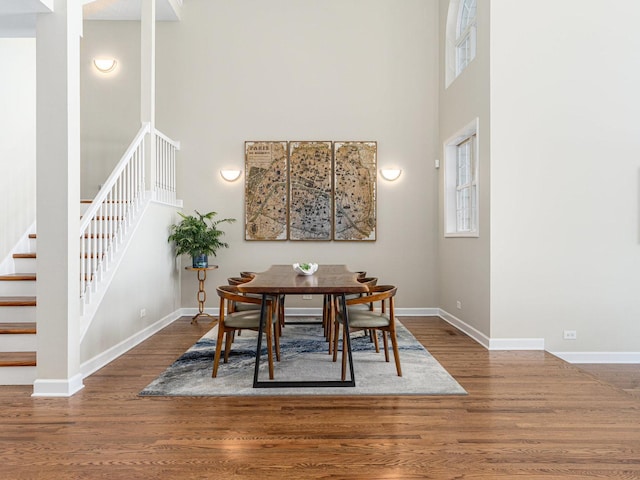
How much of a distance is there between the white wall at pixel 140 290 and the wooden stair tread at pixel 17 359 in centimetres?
36

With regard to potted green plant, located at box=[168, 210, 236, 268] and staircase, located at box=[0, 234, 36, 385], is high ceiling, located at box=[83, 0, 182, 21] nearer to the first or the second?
potted green plant, located at box=[168, 210, 236, 268]

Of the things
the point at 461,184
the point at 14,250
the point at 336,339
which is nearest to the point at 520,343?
the point at 336,339

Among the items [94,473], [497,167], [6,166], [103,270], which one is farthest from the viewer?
[6,166]

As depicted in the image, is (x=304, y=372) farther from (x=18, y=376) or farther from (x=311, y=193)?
(x=311, y=193)

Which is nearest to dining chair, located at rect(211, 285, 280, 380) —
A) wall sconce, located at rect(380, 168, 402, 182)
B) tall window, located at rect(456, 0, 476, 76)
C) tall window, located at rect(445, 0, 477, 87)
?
wall sconce, located at rect(380, 168, 402, 182)

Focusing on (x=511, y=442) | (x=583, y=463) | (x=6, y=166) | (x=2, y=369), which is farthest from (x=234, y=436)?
(x=6, y=166)

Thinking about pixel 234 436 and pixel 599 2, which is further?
pixel 599 2

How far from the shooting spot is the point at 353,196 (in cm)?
664

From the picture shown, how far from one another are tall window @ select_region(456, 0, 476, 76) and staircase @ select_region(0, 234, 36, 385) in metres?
5.48

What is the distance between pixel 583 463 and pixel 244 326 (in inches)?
95.3

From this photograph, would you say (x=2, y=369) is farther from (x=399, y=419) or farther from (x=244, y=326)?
(x=399, y=419)

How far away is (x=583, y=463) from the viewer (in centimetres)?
231

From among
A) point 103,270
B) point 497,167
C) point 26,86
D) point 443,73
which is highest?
point 443,73

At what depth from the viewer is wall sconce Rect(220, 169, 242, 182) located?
6629mm
